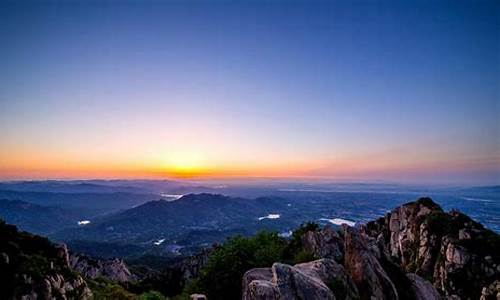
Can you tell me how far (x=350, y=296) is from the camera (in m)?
24.1

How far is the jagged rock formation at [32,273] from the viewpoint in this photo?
65938 mm

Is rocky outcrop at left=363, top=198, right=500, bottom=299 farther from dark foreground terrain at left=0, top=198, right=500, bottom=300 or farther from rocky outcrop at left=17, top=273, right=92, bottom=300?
rocky outcrop at left=17, top=273, right=92, bottom=300

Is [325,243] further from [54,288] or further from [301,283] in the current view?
[54,288]

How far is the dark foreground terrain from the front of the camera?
79.8 feet

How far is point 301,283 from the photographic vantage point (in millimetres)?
20562

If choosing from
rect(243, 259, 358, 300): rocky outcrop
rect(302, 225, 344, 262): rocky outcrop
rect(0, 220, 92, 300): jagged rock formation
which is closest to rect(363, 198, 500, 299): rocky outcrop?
rect(302, 225, 344, 262): rocky outcrop

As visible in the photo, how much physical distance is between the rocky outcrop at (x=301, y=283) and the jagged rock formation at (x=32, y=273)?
62831 millimetres

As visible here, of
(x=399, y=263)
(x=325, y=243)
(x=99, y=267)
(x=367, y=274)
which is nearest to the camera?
(x=367, y=274)

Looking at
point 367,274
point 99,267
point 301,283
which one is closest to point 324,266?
point 367,274

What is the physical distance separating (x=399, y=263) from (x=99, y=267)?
411 feet

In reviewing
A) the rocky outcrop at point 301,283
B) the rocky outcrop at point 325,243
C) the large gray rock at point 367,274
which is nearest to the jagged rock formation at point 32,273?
the rocky outcrop at point 325,243

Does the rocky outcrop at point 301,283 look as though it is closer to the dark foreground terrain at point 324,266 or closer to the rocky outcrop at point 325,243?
the dark foreground terrain at point 324,266

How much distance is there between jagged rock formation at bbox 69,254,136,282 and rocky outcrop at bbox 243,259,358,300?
140472mm

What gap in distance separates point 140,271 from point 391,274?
18107 centimetres
